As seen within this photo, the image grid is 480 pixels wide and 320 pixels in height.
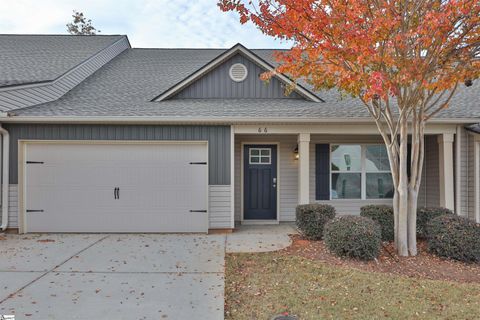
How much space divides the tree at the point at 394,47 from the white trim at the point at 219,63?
2.50m

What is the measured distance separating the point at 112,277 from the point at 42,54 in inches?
375

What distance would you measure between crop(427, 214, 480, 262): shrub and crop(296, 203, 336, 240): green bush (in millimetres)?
1869

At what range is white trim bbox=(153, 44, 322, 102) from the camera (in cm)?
843

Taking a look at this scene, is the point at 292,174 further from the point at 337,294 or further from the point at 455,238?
the point at 337,294

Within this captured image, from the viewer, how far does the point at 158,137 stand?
294 inches

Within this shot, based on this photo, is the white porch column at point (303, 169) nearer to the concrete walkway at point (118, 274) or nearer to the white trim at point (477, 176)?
the concrete walkway at point (118, 274)

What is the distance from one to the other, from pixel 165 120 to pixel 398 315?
18.1 ft

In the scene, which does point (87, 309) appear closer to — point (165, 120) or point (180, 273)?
point (180, 273)

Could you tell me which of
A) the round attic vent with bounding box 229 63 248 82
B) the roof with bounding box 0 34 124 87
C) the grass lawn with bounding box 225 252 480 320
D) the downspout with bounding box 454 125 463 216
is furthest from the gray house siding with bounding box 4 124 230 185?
the downspout with bounding box 454 125 463 216

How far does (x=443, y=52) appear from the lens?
Answer: 522cm

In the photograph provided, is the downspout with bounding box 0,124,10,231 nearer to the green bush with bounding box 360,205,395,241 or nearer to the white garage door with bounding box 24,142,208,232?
the white garage door with bounding box 24,142,208,232

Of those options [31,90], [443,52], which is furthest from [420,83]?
[31,90]

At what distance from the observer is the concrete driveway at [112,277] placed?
360cm

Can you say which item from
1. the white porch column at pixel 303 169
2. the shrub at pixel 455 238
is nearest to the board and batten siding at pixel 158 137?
the white porch column at pixel 303 169
